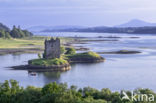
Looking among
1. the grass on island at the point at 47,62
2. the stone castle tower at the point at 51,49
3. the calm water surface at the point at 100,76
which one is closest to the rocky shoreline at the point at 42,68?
the grass on island at the point at 47,62

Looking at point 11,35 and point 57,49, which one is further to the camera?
point 11,35

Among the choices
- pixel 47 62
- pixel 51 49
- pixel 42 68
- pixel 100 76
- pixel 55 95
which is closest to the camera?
pixel 55 95

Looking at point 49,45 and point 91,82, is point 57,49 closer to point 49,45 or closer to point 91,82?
point 49,45

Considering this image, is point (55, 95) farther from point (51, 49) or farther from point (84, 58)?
point (84, 58)

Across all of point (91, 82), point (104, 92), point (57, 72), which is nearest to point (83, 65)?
point (57, 72)

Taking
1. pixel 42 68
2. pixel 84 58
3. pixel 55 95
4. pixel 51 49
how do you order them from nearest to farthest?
pixel 55 95 < pixel 42 68 < pixel 51 49 < pixel 84 58

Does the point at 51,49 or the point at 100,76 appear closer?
the point at 100,76

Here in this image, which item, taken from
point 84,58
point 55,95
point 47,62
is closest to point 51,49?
point 47,62

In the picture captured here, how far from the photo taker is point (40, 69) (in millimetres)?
71750

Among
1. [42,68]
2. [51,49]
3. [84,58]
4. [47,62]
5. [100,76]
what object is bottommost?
[100,76]

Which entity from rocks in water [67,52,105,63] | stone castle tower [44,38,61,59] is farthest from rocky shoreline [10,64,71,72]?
rocks in water [67,52,105,63]

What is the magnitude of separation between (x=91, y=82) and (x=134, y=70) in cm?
1630

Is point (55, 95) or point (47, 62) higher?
point (55, 95)

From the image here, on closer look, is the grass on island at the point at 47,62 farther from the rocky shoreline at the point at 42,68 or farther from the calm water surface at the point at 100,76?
the calm water surface at the point at 100,76
